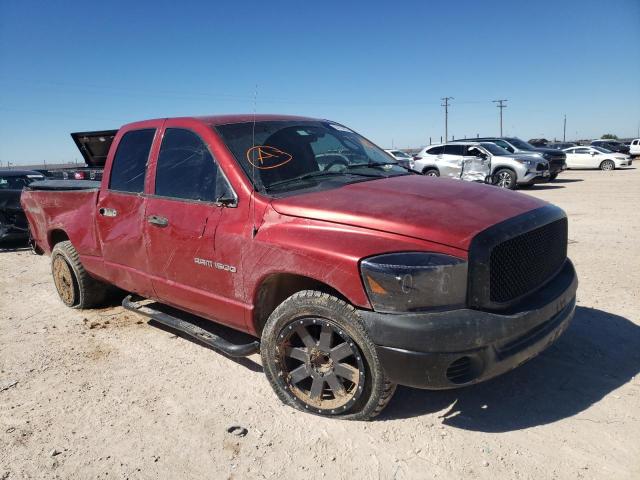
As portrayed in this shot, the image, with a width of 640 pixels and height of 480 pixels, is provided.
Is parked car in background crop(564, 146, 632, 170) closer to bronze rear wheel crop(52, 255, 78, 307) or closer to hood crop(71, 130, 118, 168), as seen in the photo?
hood crop(71, 130, 118, 168)

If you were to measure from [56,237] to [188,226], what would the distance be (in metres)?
2.88

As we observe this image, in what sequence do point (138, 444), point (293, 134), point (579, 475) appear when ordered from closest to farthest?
point (579, 475)
point (138, 444)
point (293, 134)

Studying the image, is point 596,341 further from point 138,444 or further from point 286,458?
point 138,444

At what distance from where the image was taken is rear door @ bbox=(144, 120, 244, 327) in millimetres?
3311

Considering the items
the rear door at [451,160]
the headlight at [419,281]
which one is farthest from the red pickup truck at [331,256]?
the rear door at [451,160]

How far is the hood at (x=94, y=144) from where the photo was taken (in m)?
5.45

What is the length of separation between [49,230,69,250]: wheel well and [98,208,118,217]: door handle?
1306 millimetres

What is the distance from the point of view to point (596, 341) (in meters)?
3.81

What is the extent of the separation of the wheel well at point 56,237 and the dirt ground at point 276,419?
133 centimetres

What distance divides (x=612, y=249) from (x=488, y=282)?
5.37m

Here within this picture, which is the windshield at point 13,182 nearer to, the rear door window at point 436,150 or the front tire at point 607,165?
the rear door window at point 436,150

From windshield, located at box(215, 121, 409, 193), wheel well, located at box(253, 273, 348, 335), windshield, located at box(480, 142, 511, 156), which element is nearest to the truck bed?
windshield, located at box(215, 121, 409, 193)

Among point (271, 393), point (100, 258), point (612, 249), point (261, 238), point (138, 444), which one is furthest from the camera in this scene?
point (612, 249)

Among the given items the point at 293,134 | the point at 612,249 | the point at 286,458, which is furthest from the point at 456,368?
the point at 612,249
